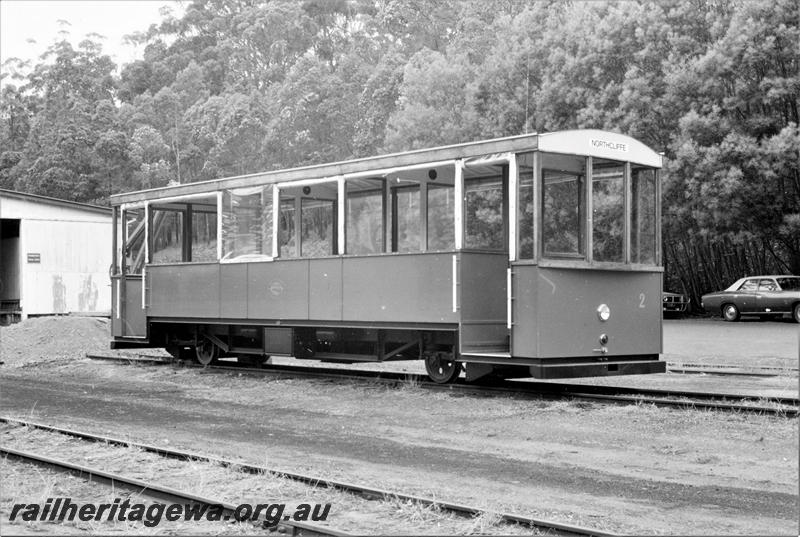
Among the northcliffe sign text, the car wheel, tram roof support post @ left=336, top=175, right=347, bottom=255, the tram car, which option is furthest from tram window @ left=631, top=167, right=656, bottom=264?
the car wheel

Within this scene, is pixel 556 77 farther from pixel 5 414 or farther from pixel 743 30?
pixel 5 414

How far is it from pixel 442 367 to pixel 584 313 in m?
2.50

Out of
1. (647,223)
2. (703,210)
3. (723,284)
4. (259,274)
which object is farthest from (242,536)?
(723,284)

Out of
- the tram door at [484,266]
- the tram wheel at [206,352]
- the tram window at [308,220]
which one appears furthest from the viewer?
the tram wheel at [206,352]

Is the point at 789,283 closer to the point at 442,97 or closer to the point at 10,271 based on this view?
the point at 442,97

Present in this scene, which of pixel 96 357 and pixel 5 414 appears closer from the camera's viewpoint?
pixel 5 414

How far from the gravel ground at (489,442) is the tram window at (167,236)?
9.11 ft

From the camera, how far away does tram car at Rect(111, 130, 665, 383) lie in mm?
12209

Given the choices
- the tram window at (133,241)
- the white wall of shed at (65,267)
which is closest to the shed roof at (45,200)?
the white wall of shed at (65,267)

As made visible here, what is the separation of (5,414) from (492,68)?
29296mm

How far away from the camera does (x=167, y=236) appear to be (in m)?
17.8

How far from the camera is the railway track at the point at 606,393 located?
37.1 feet

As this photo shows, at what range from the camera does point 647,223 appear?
13.0 m

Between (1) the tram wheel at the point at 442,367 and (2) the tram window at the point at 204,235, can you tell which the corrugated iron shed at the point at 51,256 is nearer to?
(2) the tram window at the point at 204,235
